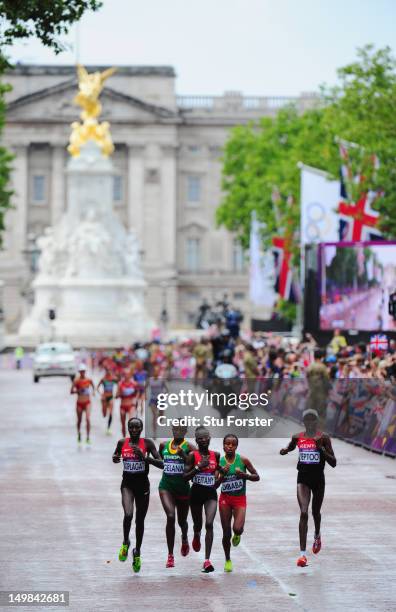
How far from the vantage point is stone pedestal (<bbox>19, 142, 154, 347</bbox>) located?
95062 mm

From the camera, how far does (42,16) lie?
29.3 meters

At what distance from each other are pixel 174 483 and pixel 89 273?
78.0 m

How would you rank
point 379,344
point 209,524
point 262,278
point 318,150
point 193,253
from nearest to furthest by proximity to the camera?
point 209,524, point 379,344, point 262,278, point 318,150, point 193,253

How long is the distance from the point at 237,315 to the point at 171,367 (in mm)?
4684

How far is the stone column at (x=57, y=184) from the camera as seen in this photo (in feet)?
476

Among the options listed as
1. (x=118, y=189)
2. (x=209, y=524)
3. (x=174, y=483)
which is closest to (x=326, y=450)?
(x=209, y=524)

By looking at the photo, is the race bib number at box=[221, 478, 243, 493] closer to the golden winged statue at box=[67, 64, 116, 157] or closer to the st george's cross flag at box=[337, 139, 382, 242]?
the st george's cross flag at box=[337, 139, 382, 242]

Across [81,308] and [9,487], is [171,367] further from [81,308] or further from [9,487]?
[81,308]

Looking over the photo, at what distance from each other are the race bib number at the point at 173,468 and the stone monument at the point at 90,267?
75.1 m

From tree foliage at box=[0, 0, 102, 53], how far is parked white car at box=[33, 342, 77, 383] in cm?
3515

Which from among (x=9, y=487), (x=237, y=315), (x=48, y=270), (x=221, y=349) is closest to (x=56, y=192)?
(x=48, y=270)

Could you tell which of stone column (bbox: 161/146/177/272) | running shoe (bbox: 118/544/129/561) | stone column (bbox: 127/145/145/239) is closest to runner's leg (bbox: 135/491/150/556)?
running shoe (bbox: 118/544/129/561)

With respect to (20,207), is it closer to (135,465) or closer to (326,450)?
(326,450)

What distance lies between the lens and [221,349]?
48125 millimetres
